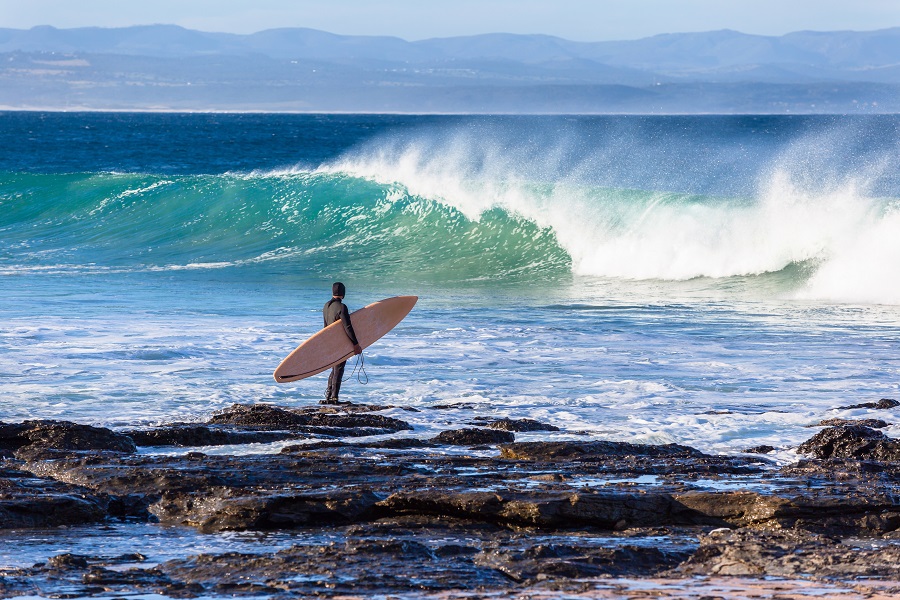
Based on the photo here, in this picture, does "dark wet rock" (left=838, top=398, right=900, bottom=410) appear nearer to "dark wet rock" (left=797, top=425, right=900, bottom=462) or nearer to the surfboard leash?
"dark wet rock" (left=797, top=425, right=900, bottom=462)

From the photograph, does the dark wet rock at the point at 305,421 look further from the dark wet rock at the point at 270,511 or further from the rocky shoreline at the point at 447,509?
the dark wet rock at the point at 270,511

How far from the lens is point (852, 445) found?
7.68 m

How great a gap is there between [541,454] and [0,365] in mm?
5854

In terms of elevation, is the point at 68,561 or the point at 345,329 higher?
the point at 345,329

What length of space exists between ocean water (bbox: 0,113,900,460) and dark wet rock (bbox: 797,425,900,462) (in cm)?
25

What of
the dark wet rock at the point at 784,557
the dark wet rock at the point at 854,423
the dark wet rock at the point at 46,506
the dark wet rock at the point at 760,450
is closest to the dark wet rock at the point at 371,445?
the dark wet rock at the point at 46,506

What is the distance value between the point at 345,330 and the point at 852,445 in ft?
13.9

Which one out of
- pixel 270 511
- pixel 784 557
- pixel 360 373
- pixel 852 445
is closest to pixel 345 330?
pixel 360 373

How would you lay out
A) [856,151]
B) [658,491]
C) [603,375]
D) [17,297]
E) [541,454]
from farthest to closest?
[856,151], [17,297], [603,375], [541,454], [658,491]

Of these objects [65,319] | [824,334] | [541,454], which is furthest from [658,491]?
[65,319]

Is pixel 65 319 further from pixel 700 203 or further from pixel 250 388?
pixel 700 203

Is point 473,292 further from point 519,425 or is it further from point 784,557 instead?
point 784,557

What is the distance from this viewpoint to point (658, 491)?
6.46 metres

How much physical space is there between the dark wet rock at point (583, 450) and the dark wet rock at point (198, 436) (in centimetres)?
149
